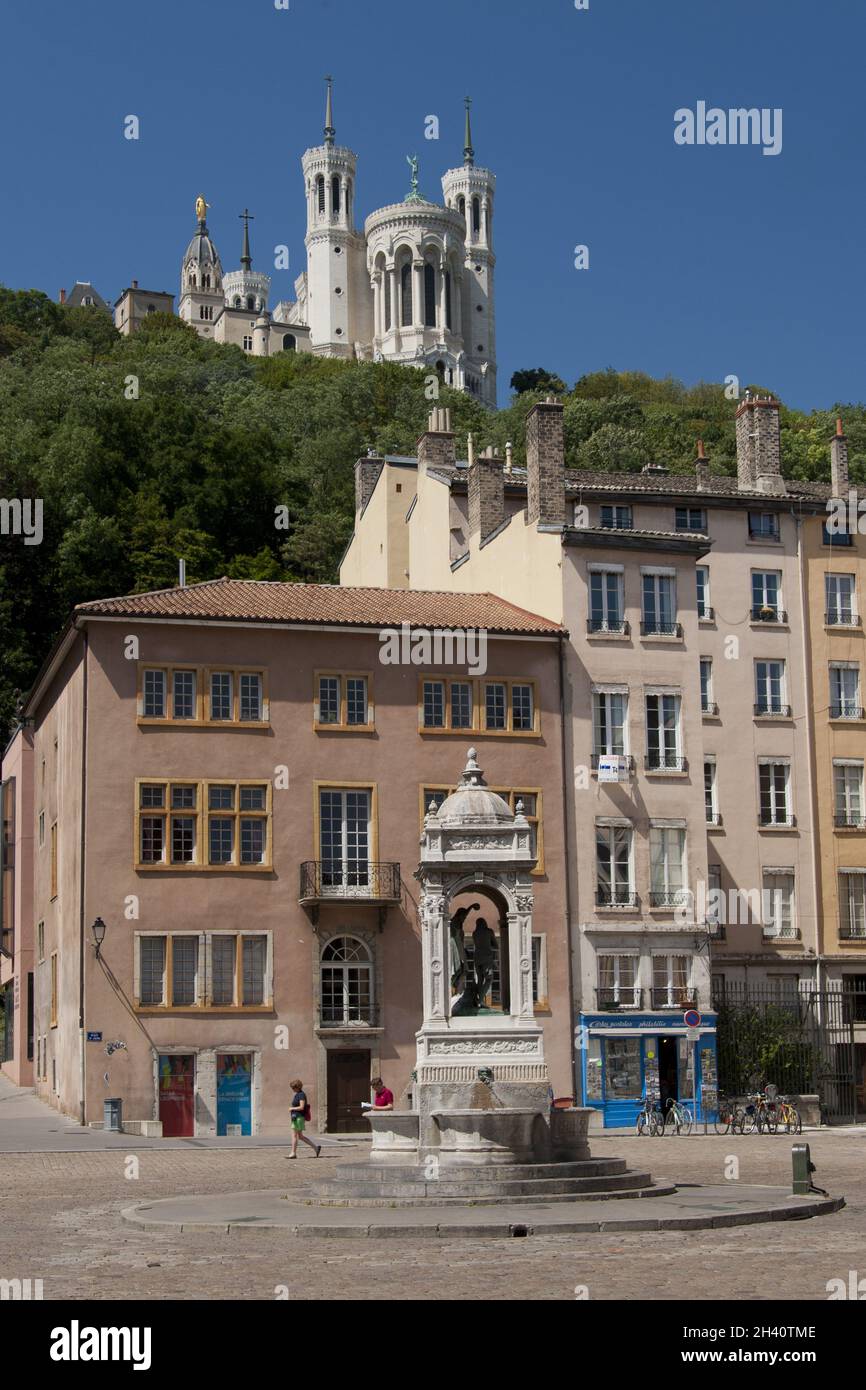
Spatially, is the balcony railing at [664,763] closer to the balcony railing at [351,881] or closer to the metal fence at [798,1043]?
the metal fence at [798,1043]

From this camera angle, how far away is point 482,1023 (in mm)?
27562

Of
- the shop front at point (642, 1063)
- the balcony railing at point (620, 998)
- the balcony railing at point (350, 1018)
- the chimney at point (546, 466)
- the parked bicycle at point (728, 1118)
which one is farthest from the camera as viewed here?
the chimney at point (546, 466)

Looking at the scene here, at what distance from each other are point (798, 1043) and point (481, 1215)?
1235 inches

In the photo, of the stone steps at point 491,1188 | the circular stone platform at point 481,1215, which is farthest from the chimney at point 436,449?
the stone steps at point 491,1188

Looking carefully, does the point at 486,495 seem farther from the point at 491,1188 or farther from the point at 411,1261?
the point at 411,1261

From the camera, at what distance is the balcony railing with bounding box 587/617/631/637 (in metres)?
50.9

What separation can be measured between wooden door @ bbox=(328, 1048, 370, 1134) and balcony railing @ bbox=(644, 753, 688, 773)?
10.9 m

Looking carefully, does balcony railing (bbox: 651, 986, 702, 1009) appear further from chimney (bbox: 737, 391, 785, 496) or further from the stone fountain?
the stone fountain

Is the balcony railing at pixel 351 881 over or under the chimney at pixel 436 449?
under

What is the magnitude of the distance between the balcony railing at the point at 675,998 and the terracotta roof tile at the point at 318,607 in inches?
382

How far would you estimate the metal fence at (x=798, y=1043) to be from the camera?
49875 mm

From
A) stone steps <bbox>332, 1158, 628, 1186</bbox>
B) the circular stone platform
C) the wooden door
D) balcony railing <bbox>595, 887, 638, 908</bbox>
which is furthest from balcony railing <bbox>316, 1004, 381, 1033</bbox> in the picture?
the circular stone platform

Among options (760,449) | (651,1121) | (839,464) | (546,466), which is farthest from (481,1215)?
(839,464)
